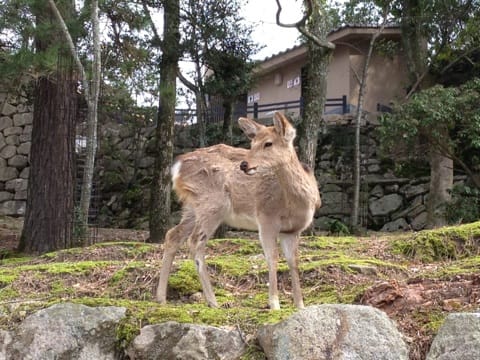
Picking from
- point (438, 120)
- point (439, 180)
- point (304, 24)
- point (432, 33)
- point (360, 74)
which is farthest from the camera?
point (360, 74)

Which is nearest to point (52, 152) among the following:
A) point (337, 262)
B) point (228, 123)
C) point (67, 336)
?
point (228, 123)

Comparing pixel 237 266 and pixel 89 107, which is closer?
pixel 237 266

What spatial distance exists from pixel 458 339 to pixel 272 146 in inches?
80.8

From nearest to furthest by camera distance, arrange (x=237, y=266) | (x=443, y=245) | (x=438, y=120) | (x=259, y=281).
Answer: (x=259, y=281)
(x=237, y=266)
(x=443, y=245)
(x=438, y=120)

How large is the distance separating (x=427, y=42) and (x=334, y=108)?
3.13 metres

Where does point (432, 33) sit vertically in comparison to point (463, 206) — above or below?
above

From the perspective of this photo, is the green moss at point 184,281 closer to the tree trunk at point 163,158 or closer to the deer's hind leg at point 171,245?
the deer's hind leg at point 171,245

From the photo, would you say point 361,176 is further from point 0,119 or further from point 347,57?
point 0,119

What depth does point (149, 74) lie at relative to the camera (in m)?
11.4

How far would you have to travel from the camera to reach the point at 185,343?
153 inches

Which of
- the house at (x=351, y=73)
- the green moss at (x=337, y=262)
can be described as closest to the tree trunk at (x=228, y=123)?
the house at (x=351, y=73)

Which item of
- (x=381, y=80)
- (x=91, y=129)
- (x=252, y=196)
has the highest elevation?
(x=381, y=80)

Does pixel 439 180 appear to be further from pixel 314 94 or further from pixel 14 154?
pixel 14 154

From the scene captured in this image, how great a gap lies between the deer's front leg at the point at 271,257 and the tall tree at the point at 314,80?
5800 mm
